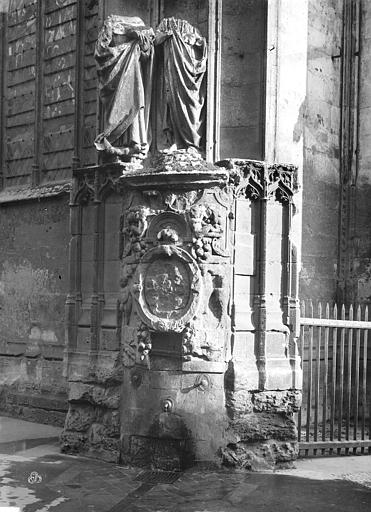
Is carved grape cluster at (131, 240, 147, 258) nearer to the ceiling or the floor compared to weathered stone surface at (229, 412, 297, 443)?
nearer to the ceiling

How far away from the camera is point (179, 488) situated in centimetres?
723

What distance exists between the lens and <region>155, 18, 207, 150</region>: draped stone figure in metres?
8.32

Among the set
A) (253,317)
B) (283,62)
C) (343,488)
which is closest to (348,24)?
(283,62)

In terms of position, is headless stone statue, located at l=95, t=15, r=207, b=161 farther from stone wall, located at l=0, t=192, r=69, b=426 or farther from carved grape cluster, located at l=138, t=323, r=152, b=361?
stone wall, located at l=0, t=192, r=69, b=426

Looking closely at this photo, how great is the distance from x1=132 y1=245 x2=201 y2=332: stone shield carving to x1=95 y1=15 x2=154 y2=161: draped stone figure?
1.33m

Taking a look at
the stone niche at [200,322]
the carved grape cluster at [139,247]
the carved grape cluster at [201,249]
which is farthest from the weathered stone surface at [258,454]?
the carved grape cluster at [139,247]

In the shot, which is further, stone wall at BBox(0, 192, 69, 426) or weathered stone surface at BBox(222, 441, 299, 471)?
stone wall at BBox(0, 192, 69, 426)

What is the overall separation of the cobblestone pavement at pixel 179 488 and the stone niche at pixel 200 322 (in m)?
0.33

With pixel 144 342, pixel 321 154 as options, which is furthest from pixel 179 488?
pixel 321 154

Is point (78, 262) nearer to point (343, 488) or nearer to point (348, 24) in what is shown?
point (343, 488)

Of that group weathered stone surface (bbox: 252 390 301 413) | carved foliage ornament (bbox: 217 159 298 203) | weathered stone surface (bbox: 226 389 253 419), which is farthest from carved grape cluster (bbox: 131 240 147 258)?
weathered stone surface (bbox: 252 390 301 413)

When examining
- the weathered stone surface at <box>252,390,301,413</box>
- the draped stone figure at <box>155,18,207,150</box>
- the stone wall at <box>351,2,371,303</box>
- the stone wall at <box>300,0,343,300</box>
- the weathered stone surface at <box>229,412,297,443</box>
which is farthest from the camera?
the stone wall at <box>351,2,371,303</box>

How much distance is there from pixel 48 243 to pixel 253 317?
4044 millimetres

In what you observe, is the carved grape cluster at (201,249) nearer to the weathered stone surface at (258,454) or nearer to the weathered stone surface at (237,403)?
the weathered stone surface at (237,403)
